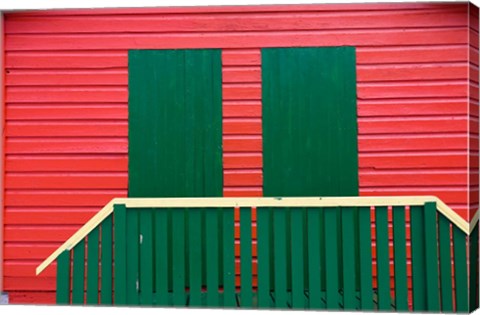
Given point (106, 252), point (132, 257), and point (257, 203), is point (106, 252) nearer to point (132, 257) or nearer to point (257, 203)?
point (132, 257)

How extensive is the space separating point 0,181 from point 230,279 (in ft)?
7.29

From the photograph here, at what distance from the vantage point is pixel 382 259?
3.43m

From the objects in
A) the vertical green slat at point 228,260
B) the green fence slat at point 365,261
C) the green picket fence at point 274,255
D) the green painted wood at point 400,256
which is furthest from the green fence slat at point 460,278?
the vertical green slat at point 228,260

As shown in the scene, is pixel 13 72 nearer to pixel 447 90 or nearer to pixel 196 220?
pixel 196 220


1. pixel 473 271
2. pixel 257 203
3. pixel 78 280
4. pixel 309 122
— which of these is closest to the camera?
pixel 257 203

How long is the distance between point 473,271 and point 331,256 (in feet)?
3.76

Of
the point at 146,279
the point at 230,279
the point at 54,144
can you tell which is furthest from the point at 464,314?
the point at 54,144

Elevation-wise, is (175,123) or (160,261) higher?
(175,123)

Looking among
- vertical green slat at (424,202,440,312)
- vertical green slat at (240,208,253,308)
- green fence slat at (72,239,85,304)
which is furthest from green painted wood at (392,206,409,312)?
green fence slat at (72,239,85,304)

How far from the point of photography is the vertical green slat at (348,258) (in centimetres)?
341

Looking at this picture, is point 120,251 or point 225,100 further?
point 225,100

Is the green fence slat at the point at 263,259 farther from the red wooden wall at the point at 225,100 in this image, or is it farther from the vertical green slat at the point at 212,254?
the red wooden wall at the point at 225,100

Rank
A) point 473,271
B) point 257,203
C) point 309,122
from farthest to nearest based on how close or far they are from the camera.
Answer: point 309,122, point 473,271, point 257,203

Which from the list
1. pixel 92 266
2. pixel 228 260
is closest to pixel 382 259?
pixel 228 260
